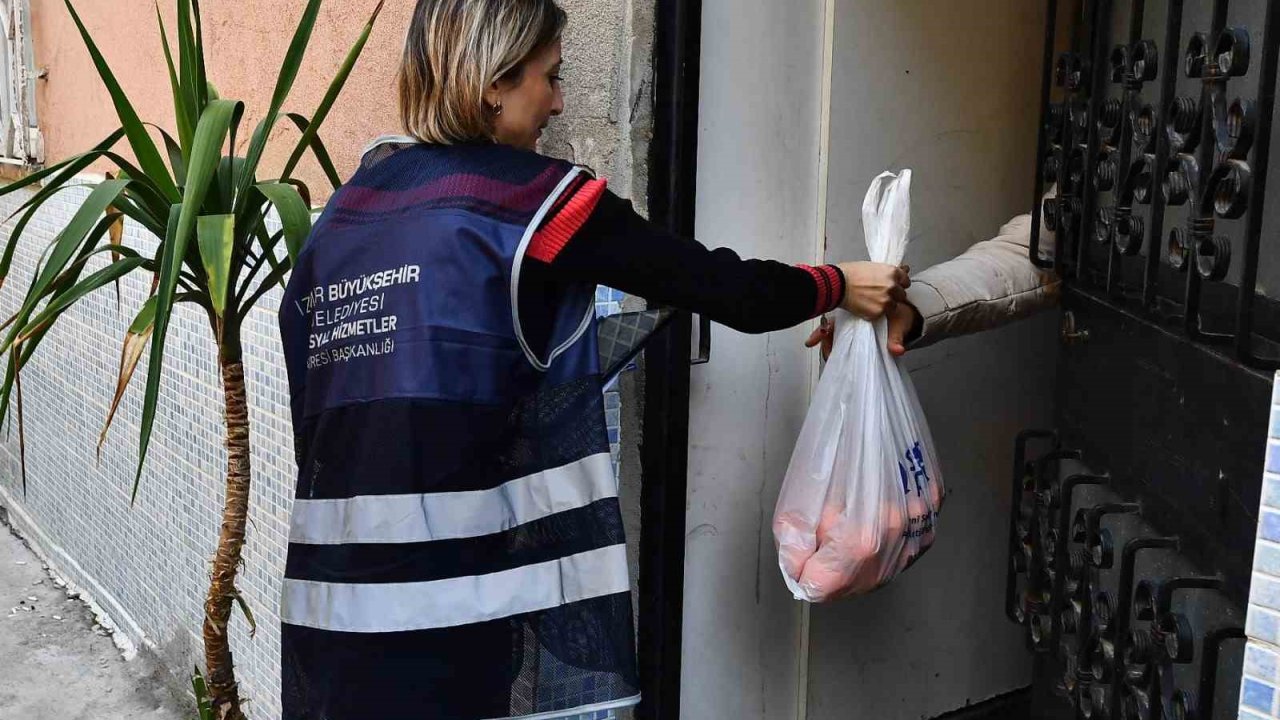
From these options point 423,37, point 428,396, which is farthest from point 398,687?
point 423,37

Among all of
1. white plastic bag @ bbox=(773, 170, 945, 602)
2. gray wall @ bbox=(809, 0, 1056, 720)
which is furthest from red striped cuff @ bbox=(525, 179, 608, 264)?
gray wall @ bbox=(809, 0, 1056, 720)

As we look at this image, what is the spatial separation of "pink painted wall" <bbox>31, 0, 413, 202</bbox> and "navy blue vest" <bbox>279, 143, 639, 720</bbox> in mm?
1134

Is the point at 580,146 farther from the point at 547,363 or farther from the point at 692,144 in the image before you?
the point at 547,363

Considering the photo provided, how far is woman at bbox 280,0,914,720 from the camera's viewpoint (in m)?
1.87

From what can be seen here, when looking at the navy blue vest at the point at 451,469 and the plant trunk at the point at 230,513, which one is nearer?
the navy blue vest at the point at 451,469

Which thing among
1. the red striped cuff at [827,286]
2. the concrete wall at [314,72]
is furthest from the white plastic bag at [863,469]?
the concrete wall at [314,72]

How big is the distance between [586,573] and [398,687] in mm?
331

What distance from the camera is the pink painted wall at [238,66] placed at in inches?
122

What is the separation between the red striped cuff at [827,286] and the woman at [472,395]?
7cm

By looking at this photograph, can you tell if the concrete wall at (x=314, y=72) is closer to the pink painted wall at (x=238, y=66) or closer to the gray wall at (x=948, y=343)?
the pink painted wall at (x=238, y=66)

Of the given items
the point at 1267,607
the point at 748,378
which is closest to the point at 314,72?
the point at 748,378

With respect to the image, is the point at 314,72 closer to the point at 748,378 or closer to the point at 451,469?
the point at 748,378

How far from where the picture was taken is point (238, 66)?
12.3 feet

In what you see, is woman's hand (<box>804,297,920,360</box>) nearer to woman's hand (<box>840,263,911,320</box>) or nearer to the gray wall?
woman's hand (<box>840,263,911,320</box>)
